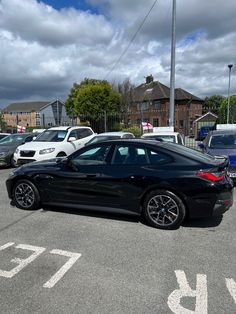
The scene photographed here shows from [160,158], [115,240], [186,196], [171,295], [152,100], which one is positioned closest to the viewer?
[171,295]

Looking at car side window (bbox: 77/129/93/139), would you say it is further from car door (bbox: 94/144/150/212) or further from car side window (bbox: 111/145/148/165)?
car door (bbox: 94/144/150/212)

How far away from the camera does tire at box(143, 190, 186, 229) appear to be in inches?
188

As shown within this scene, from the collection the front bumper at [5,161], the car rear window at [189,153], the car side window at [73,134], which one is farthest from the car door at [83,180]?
the front bumper at [5,161]

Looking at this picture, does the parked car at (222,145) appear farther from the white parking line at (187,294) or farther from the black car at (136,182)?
the white parking line at (187,294)

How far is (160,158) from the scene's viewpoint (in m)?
5.01

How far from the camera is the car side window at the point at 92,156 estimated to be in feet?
17.7

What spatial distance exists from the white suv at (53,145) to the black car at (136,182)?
463 cm

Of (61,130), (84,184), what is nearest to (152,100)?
(61,130)

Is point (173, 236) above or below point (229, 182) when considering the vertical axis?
below

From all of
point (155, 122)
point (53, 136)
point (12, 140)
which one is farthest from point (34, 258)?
point (155, 122)

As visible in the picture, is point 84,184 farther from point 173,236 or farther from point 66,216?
point 173,236

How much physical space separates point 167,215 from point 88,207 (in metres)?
1.50

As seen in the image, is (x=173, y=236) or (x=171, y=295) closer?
(x=171, y=295)

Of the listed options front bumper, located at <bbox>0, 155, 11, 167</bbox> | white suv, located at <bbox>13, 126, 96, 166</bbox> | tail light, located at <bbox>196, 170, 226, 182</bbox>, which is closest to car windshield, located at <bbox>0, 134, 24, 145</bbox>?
front bumper, located at <bbox>0, 155, 11, 167</bbox>
